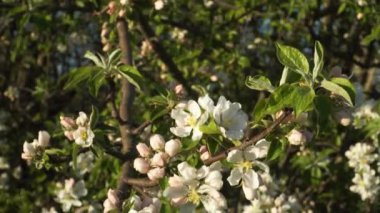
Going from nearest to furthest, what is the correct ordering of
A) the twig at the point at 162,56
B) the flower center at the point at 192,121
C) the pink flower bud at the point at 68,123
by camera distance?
the flower center at the point at 192,121
the pink flower bud at the point at 68,123
the twig at the point at 162,56

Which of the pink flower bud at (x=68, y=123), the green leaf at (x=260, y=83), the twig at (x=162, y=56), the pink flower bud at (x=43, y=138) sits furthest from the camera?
the twig at (x=162, y=56)

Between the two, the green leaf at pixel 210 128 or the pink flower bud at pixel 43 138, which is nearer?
the green leaf at pixel 210 128

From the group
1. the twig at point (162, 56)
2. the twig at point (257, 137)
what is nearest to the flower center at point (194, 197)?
the twig at point (257, 137)

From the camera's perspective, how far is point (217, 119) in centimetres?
206

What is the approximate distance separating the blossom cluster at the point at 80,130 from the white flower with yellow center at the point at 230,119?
0.51 m

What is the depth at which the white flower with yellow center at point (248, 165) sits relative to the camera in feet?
6.71

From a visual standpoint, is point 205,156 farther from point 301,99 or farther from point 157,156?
point 301,99

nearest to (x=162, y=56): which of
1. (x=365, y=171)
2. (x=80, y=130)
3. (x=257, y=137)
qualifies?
(x=365, y=171)

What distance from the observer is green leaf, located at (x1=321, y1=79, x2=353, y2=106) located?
6.06 ft

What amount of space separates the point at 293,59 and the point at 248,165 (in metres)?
0.37

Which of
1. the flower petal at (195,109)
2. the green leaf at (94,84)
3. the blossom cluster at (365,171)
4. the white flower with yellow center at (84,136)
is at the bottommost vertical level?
the blossom cluster at (365,171)

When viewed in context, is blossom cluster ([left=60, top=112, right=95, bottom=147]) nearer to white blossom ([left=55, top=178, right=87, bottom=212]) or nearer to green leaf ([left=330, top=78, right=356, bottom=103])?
green leaf ([left=330, top=78, right=356, bottom=103])

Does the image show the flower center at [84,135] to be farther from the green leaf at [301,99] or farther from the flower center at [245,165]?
the green leaf at [301,99]

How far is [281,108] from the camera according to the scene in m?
1.88
